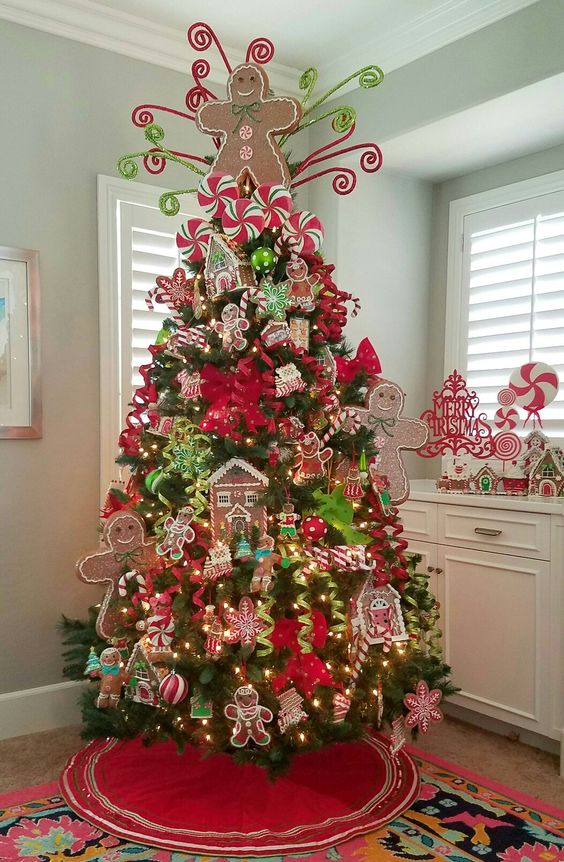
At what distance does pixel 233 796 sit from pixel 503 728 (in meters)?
1.19

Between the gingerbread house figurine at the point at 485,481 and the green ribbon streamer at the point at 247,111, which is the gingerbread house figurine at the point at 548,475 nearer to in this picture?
the gingerbread house figurine at the point at 485,481

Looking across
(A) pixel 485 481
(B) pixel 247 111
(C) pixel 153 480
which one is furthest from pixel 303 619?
(B) pixel 247 111

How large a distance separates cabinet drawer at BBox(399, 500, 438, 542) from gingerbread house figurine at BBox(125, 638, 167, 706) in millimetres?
1309

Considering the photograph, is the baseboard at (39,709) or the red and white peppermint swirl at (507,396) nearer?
the baseboard at (39,709)

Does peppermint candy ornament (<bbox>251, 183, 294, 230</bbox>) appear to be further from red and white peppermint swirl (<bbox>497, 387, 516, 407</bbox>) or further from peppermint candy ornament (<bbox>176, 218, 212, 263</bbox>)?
→ red and white peppermint swirl (<bbox>497, 387, 516, 407</bbox>)

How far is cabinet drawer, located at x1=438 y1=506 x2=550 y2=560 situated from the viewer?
2.73m

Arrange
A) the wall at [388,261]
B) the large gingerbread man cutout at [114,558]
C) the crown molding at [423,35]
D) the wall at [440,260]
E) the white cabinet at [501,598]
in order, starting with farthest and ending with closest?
the wall at [440,260] < the wall at [388,261] < the crown molding at [423,35] < the white cabinet at [501,598] < the large gingerbread man cutout at [114,558]

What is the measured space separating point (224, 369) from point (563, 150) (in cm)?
201

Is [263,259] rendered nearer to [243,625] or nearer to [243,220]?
[243,220]

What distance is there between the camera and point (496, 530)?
2.89 metres

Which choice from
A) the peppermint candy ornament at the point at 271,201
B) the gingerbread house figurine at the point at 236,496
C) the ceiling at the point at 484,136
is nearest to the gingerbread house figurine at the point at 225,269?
the peppermint candy ornament at the point at 271,201

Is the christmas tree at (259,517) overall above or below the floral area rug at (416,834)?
above

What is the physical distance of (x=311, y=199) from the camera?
368 cm

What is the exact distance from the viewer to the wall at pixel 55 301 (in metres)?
2.86
